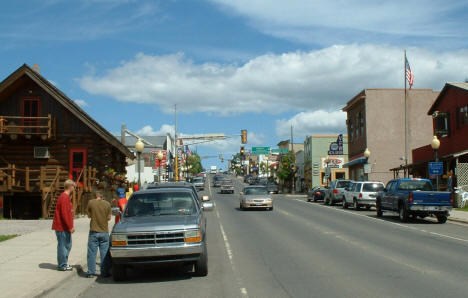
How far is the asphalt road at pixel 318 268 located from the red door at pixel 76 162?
13201 millimetres

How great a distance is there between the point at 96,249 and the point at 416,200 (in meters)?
15.6

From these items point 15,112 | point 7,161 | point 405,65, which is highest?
point 405,65

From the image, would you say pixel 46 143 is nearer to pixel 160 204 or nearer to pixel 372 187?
pixel 372 187

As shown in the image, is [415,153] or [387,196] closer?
[387,196]

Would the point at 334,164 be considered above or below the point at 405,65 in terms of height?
below

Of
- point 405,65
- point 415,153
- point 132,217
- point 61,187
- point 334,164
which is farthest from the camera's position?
point 334,164

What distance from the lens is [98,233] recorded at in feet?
34.4

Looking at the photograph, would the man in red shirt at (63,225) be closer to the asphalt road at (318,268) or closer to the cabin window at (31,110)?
the asphalt road at (318,268)

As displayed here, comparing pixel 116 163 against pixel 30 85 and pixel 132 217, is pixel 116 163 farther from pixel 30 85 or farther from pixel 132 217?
pixel 132 217

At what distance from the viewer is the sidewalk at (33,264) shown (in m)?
9.23

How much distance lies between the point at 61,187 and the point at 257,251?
707 inches

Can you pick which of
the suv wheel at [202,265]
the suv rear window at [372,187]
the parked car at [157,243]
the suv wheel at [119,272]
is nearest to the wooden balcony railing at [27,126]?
the suv rear window at [372,187]

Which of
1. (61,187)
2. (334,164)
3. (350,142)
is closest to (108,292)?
(61,187)

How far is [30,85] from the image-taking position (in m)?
29.0
